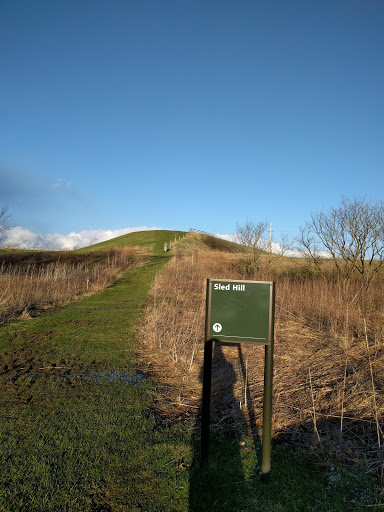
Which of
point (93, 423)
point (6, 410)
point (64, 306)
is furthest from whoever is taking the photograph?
point (64, 306)

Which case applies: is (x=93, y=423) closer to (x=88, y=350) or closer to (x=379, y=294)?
(x=88, y=350)

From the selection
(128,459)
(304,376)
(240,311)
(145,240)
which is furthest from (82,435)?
(145,240)

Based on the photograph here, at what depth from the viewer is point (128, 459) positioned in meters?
3.53

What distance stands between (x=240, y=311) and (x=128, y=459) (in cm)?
192

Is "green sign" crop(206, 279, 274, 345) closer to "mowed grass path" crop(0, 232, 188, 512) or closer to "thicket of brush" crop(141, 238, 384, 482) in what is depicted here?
"thicket of brush" crop(141, 238, 384, 482)

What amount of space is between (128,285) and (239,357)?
15.9 m

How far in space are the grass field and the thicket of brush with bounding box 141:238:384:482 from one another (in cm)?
29

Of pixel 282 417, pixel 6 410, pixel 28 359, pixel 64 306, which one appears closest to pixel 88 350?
pixel 28 359

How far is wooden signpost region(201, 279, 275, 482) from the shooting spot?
319cm

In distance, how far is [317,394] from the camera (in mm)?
4715

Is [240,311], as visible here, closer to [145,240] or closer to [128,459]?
[128,459]

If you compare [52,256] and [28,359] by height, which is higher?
[52,256]

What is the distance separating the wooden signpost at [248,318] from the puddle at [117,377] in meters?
2.91

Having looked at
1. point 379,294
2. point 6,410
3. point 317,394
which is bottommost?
point 6,410
